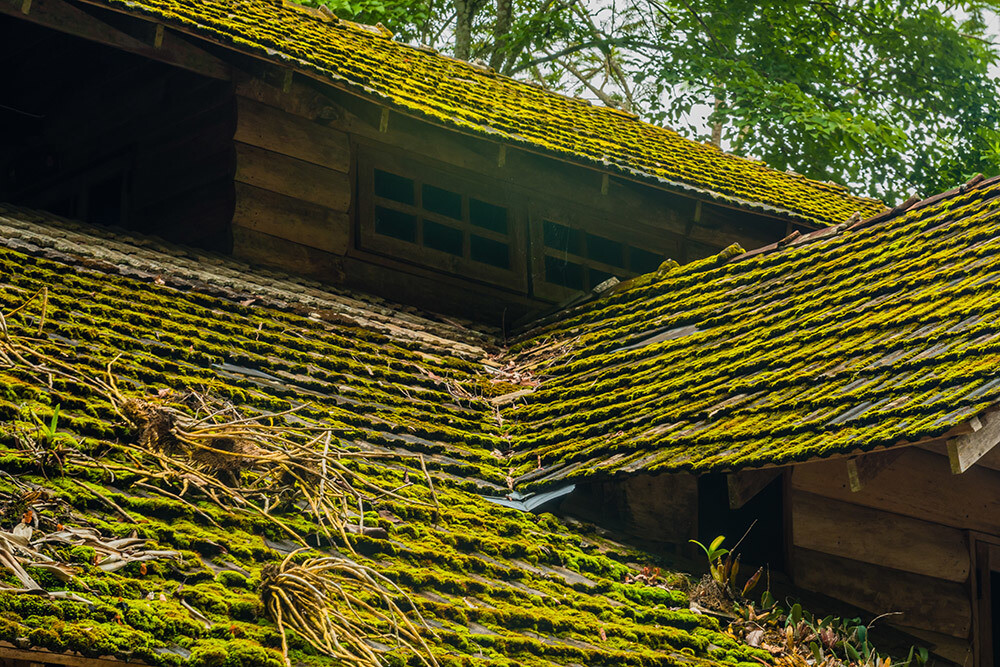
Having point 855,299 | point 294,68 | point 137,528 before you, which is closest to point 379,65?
point 294,68

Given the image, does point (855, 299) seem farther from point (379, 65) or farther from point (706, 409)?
point (379, 65)

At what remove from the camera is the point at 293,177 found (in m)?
9.66

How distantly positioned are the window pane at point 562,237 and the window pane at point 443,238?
96 centimetres

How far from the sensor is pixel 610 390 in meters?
7.84

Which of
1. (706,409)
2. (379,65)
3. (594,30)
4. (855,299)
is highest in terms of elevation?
(594,30)

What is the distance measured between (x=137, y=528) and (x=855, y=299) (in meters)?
5.00

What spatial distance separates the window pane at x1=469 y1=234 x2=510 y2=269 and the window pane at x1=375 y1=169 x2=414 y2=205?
2.58 ft

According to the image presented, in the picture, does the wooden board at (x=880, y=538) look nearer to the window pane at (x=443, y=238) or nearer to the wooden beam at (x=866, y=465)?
the wooden beam at (x=866, y=465)

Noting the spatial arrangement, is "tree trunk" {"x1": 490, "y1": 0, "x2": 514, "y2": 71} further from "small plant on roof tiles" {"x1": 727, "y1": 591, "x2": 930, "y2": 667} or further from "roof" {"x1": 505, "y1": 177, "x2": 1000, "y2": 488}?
"small plant on roof tiles" {"x1": 727, "y1": 591, "x2": 930, "y2": 667}

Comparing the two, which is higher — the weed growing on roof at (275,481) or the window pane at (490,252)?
the window pane at (490,252)

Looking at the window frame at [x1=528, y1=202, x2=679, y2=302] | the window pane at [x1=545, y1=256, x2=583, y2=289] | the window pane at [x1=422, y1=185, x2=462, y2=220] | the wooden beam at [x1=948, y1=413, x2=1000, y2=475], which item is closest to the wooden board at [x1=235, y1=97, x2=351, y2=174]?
the window pane at [x1=422, y1=185, x2=462, y2=220]

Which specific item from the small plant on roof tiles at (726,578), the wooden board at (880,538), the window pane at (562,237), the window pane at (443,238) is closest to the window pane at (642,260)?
the window pane at (562,237)

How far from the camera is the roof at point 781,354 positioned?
5.37m

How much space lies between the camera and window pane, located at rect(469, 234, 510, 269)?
10855 millimetres
